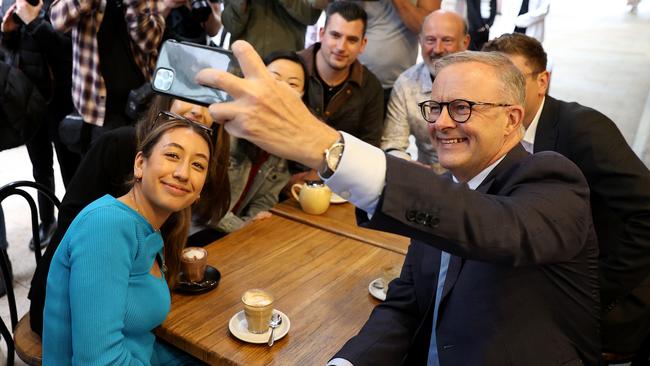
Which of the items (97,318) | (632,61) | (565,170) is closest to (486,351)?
(565,170)

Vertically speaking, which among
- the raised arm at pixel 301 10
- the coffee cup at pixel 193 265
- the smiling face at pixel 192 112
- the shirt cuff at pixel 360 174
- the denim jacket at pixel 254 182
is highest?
the raised arm at pixel 301 10

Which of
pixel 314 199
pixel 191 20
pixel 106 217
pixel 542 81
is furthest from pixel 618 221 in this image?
pixel 191 20

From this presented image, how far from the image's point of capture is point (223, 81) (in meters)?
0.69

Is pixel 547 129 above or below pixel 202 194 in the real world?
above

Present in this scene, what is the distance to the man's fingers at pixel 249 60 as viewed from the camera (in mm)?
699

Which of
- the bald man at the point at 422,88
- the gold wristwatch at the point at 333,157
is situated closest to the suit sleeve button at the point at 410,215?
the gold wristwatch at the point at 333,157

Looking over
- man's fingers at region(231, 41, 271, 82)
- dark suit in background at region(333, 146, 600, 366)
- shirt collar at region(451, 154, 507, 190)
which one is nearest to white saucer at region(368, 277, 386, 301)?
dark suit in background at region(333, 146, 600, 366)

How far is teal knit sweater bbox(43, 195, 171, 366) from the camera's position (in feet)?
3.78

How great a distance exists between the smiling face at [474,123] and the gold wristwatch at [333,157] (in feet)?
1.28

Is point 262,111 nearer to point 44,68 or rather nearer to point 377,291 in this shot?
point 377,291

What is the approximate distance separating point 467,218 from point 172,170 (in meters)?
0.82

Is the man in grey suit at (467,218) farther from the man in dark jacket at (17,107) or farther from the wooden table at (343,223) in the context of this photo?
the man in dark jacket at (17,107)

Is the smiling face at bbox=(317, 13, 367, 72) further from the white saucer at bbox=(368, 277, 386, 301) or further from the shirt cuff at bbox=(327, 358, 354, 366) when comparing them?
A: the shirt cuff at bbox=(327, 358, 354, 366)

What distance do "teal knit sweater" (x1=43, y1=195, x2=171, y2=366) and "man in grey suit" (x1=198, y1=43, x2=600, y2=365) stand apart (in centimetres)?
47
